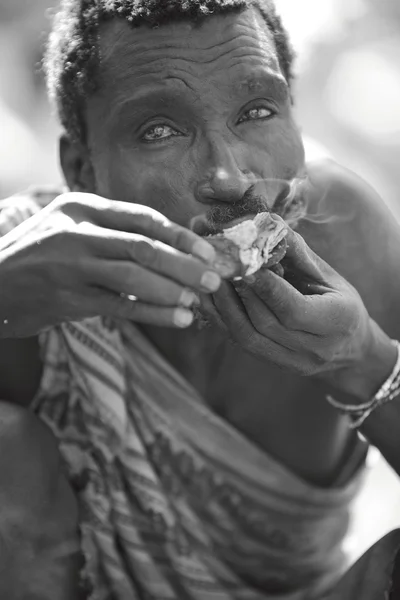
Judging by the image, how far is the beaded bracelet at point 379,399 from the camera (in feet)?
5.87

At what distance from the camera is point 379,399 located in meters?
1.79

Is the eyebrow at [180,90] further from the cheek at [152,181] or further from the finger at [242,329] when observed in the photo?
the finger at [242,329]

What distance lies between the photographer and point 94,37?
1.83m

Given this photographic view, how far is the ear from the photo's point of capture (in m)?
2.00

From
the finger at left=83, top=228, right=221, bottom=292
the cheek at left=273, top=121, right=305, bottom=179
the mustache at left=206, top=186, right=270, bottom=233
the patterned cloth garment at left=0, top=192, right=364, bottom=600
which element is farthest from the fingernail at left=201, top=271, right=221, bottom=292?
the patterned cloth garment at left=0, top=192, right=364, bottom=600

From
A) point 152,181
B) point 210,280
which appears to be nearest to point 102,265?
point 210,280

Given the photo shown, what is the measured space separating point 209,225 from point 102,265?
373mm

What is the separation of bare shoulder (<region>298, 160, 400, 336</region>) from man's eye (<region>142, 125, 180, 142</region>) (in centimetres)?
44

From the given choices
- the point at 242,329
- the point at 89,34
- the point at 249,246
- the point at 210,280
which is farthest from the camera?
the point at 89,34

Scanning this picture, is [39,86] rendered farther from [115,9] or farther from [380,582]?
[380,582]

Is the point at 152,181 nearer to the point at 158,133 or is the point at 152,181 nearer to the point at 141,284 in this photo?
the point at 158,133

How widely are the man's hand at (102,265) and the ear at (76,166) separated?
572 mm

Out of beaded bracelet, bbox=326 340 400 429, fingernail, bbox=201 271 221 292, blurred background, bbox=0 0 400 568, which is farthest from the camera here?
blurred background, bbox=0 0 400 568

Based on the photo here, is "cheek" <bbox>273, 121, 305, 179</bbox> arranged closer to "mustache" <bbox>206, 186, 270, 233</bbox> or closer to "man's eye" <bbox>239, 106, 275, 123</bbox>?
"man's eye" <bbox>239, 106, 275, 123</bbox>
